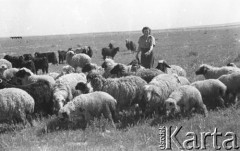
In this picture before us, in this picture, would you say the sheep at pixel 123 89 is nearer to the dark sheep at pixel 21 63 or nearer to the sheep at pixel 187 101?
the sheep at pixel 187 101

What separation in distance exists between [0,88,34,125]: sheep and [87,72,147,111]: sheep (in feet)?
6.88

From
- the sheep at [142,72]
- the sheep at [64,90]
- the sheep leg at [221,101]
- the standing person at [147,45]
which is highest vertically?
the standing person at [147,45]

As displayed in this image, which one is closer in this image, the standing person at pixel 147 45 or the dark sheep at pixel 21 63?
the standing person at pixel 147 45

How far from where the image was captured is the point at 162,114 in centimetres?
884

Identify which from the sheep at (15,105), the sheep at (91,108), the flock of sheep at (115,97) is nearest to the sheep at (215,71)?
the flock of sheep at (115,97)

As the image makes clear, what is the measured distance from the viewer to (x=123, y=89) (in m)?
9.50

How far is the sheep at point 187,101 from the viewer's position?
838 cm

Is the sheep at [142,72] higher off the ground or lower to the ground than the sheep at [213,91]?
higher

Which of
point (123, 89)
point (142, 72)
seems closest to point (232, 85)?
point (142, 72)

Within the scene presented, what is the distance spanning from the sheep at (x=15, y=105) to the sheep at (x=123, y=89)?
82.5 inches

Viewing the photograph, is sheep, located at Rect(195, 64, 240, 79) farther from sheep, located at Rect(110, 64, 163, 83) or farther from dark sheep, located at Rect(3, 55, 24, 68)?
dark sheep, located at Rect(3, 55, 24, 68)

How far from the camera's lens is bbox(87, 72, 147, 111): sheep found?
9.50 meters

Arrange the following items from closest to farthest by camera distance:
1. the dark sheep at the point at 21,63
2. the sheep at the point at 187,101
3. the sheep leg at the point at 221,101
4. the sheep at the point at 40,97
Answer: the sheep at the point at 187,101, the sheep leg at the point at 221,101, the sheep at the point at 40,97, the dark sheep at the point at 21,63

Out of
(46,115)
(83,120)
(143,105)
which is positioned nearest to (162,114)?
(143,105)
